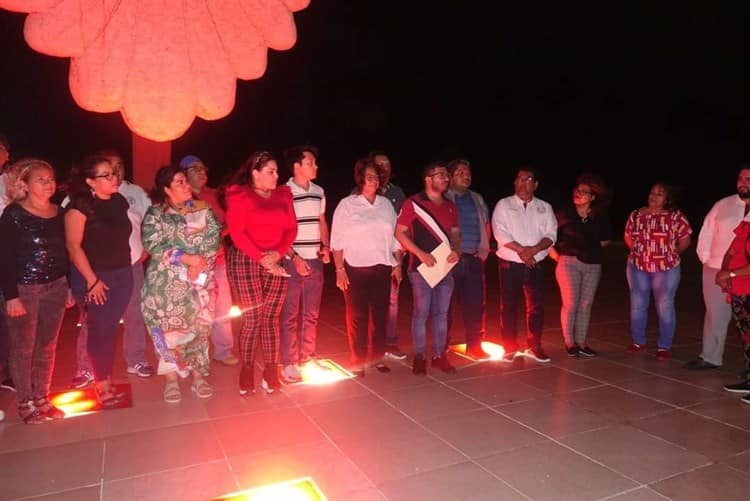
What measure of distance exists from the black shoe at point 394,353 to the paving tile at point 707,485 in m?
2.55

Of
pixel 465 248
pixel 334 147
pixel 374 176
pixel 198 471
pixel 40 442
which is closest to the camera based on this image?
pixel 198 471

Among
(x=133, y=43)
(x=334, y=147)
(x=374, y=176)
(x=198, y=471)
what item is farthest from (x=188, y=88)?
(x=334, y=147)

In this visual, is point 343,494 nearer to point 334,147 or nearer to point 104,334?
point 104,334

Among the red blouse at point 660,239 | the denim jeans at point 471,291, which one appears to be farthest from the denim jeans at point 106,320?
the red blouse at point 660,239

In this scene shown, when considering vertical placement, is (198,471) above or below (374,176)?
below

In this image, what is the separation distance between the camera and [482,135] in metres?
17.3

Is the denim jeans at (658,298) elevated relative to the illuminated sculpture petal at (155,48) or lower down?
lower down

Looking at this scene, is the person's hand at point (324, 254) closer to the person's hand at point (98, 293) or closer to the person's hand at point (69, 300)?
the person's hand at point (98, 293)

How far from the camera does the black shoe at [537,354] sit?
5070 mm

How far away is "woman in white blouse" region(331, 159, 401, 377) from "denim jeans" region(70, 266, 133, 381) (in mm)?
1558

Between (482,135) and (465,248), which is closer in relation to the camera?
(465,248)

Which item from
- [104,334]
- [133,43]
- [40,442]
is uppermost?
[133,43]

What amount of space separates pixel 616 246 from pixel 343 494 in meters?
Result: 13.3

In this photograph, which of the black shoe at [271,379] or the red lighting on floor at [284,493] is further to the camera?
the black shoe at [271,379]
